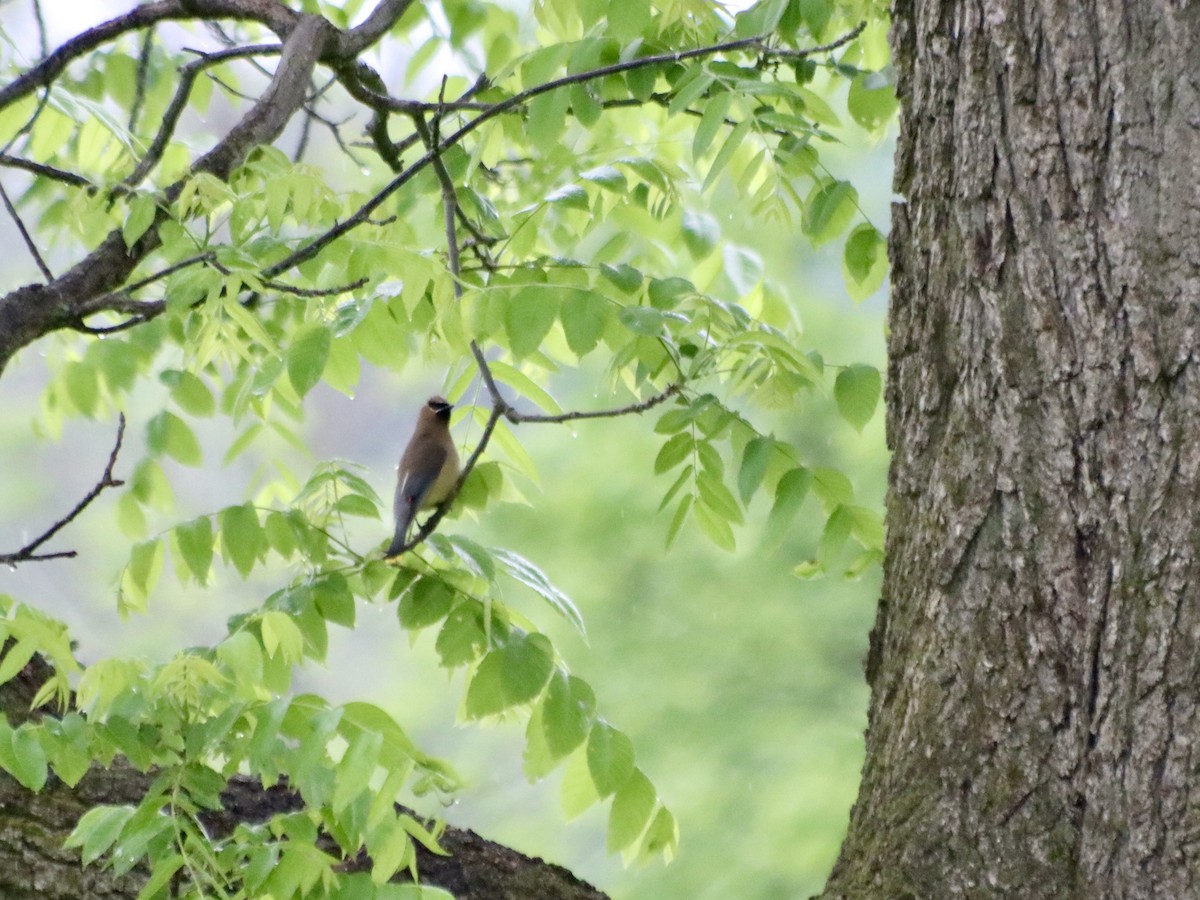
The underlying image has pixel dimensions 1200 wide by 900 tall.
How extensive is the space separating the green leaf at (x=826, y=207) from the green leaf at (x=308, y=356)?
71cm

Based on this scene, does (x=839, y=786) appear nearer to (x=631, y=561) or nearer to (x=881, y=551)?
(x=631, y=561)

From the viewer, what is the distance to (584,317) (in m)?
1.45

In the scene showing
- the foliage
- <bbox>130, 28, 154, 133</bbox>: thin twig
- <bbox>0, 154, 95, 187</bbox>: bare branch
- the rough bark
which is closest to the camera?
the foliage

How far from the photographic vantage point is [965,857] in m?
1.20

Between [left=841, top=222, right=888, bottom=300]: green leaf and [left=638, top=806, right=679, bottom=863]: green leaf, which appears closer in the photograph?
[left=638, top=806, right=679, bottom=863]: green leaf

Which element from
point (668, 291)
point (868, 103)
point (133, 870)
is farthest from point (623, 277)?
point (133, 870)

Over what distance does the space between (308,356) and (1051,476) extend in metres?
0.82

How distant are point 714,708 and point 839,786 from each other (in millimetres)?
524

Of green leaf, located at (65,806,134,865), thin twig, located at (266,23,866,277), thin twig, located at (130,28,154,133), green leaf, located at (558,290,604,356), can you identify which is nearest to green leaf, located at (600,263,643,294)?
green leaf, located at (558,290,604,356)

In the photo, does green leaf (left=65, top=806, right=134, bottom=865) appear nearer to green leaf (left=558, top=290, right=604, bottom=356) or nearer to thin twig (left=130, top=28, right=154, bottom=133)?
green leaf (left=558, top=290, right=604, bottom=356)

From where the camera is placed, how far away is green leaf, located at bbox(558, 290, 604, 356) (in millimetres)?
1438

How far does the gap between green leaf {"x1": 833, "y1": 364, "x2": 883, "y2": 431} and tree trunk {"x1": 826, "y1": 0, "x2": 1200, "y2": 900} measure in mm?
239

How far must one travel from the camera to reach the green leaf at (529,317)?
1421mm

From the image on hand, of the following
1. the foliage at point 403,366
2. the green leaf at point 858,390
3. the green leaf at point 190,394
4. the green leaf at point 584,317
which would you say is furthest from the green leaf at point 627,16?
the green leaf at point 190,394
